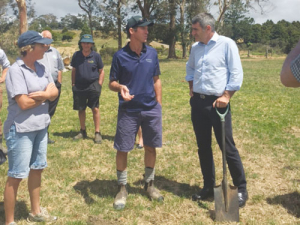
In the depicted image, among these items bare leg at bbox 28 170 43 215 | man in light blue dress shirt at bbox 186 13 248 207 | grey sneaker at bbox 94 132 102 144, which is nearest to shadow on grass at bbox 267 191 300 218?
man in light blue dress shirt at bbox 186 13 248 207

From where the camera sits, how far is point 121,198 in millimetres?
4051

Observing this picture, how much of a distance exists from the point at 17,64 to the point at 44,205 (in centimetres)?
192

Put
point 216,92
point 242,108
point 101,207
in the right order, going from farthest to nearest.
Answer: point 242,108, point 101,207, point 216,92

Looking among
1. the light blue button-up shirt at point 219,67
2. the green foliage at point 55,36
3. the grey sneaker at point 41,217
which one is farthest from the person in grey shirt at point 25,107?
the green foliage at point 55,36

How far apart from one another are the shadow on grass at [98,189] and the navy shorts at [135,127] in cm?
81

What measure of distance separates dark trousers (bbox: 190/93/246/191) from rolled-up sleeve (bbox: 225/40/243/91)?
268 millimetres

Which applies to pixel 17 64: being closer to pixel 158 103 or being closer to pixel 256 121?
pixel 158 103

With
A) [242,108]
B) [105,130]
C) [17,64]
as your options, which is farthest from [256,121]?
[17,64]

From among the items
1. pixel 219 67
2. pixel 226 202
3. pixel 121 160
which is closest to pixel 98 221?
pixel 121 160

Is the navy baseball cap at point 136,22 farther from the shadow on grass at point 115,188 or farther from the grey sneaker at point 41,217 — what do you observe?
the grey sneaker at point 41,217

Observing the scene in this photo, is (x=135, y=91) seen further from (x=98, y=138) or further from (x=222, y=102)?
(x=98, y=138)

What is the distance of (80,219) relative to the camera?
376cm

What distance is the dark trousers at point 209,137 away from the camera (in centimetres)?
378

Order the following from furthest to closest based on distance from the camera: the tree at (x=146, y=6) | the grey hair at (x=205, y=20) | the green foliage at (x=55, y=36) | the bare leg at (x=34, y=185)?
the green foliage at (x=55, y=36) → the tree at (x=146, y=6) → the grey hair at (x=205, y=20) → the bare leg at (x=34, y=185)
